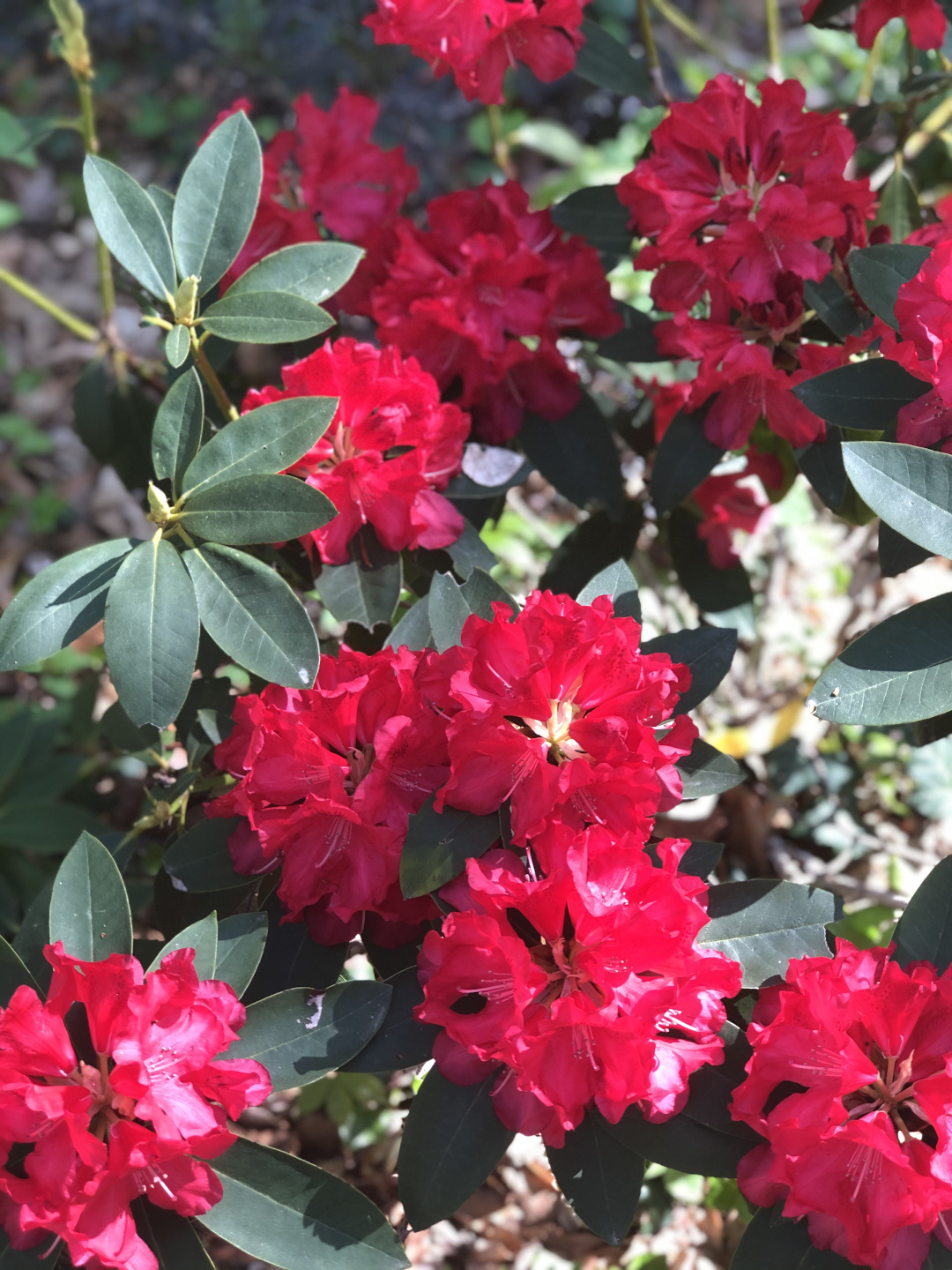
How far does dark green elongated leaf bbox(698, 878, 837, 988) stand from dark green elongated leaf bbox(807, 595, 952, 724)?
20 centimetres

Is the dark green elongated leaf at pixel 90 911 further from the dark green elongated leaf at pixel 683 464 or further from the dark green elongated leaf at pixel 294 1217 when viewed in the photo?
the dark green elongated leaf at pixel 683 464

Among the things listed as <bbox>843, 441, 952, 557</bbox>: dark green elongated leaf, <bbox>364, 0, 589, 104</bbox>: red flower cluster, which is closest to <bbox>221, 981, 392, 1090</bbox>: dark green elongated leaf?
<bbox>843, 441, 952, 557</bbox>: dark green elongated leaf

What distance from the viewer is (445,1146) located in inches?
33.3

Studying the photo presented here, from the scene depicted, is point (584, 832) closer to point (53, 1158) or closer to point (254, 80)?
point (53, 1158)

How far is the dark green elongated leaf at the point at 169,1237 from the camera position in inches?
32.2

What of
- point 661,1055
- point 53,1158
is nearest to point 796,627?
point 661,1055

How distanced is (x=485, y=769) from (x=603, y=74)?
98cm

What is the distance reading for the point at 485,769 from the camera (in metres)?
0.83

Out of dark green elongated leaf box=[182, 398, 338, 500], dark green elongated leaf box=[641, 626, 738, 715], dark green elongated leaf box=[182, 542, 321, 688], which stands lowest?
dark green elongated leaf box=[641, 626, 738, 715]

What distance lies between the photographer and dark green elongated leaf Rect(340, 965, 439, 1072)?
2.87 ft

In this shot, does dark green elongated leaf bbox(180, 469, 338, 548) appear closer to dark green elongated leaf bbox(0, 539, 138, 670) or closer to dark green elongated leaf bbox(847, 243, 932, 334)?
dark green elongated leaf bbox(0, 539, 138, 670)

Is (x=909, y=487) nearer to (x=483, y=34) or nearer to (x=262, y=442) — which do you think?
(x=262, y=442)

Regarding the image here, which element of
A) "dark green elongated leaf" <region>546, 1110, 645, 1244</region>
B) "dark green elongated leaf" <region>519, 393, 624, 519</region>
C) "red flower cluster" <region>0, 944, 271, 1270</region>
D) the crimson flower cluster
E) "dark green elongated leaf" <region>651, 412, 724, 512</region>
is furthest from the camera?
"dark green elongated leaf" <region>519, 393, 624, 519</region>

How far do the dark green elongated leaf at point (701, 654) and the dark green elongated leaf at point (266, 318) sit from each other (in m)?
0.45
